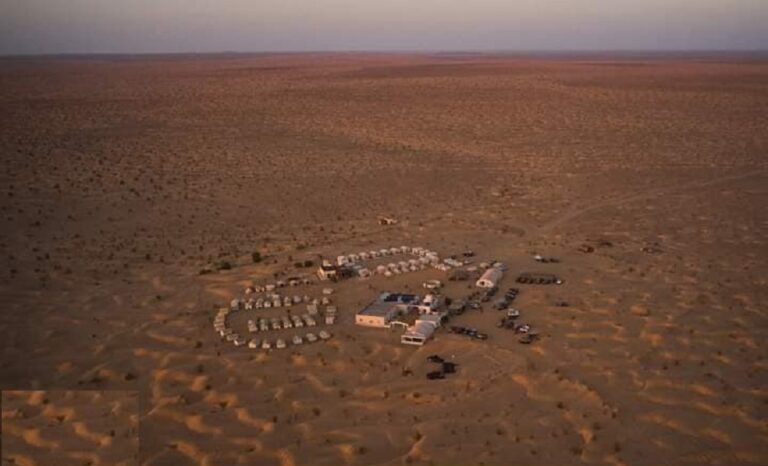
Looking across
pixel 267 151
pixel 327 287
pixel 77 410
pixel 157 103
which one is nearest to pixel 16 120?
pixel 157 103

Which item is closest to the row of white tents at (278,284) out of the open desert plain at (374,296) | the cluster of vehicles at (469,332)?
the open desert plain at (374,296)

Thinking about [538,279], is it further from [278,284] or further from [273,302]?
[273,302]

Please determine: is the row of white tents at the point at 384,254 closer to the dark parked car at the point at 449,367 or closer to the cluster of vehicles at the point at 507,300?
the cluster of vehicles at the point at 507,300

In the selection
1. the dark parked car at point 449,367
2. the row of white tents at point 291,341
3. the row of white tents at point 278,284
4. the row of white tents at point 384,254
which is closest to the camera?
the dark parked car at point 449,367

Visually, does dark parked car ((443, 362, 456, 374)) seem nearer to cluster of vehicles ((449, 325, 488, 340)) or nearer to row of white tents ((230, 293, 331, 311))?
cluster of vehicles ((449, 325, 488, 340))

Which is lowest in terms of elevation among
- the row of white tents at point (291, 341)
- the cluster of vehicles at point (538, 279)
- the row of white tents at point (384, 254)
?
the row of white tents at point (291, 341)

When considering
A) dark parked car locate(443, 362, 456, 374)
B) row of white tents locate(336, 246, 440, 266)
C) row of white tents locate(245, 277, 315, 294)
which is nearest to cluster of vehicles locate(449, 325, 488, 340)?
dark parked car locate(443, 362, 456, 374)

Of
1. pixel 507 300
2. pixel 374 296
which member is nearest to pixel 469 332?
pixel 507 300

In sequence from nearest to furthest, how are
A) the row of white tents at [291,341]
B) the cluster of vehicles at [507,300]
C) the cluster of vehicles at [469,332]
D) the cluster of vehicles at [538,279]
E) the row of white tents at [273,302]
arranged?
the row of white tents at [291,341] → the cluster of vehicles at [469,332] → the cluster of vehicles at [507,300] → the row of white tents at [273,302] → the cluster of vehicles at [538,279]

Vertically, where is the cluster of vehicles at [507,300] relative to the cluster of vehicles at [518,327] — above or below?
above
